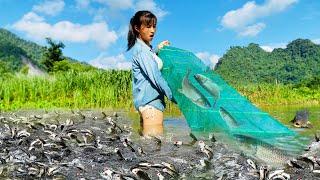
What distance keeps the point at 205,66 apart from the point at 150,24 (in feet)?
4.18

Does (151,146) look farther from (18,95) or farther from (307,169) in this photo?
(18,95)

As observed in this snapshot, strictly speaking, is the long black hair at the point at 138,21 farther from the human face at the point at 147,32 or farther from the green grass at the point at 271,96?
the green grass at the point at 271,96

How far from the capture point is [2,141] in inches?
294

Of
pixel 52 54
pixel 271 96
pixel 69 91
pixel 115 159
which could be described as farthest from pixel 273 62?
pixel 115 159

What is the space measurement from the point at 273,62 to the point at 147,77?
89013 mm

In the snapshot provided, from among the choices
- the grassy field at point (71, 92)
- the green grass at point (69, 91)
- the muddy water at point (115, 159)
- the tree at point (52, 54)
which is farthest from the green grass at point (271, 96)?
the tree at point (52, 54)

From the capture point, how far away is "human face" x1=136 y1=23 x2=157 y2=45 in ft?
24.8

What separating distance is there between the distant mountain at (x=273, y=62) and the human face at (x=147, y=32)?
75.0m

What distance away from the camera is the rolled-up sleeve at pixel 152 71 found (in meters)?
7.38

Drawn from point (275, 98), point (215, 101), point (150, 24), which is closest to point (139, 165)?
point (215, 101)

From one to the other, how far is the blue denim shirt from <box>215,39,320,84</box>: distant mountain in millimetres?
75055

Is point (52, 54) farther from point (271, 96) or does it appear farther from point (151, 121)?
point (151, 121)

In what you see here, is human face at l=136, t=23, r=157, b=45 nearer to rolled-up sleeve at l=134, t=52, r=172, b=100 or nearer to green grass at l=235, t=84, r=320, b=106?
rolled-up sleeve at l=134, t=52, r=172, b=100

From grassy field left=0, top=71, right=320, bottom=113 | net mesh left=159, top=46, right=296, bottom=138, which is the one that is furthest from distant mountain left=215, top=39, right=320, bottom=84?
net mesh left=159, top=46, right=296, bottom=138
